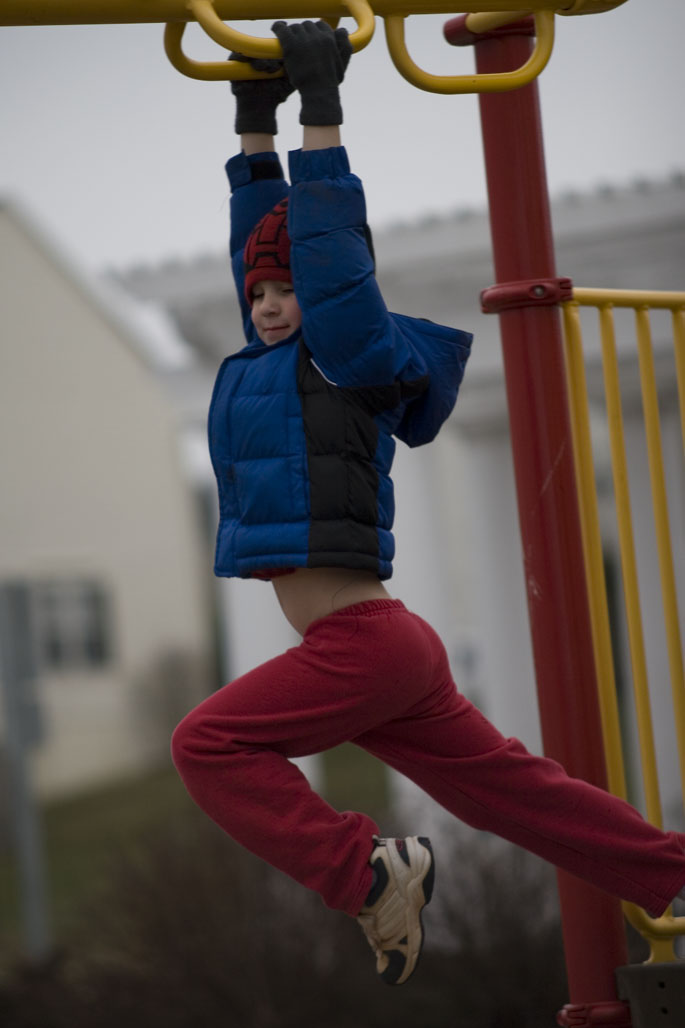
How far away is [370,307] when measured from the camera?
1.85m

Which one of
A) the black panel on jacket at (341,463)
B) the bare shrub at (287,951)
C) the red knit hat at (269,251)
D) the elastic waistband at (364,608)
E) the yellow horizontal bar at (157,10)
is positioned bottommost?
the bare shrub at (287,951)

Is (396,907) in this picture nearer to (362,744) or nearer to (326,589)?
(362,744)

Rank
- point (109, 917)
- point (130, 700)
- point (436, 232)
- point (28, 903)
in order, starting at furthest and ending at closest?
1. point (130, 700)
2. point (28, 903)
3. point (109, 917)
4. point (436, 232)

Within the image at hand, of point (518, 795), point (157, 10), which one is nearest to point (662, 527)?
point (518, 795)

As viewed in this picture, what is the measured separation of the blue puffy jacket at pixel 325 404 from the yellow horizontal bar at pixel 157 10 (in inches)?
8.9

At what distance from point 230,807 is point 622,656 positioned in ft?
18.7

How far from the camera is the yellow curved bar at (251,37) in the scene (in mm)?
1793

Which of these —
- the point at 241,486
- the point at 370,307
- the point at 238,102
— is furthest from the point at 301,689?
the point at 238,102

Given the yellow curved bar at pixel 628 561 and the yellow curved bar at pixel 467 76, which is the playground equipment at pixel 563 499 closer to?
the yellow curved bar at pixel 628 561

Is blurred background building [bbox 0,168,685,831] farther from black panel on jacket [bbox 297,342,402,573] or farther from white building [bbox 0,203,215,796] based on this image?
black panel on jacket [bbox 297,342,402,573]

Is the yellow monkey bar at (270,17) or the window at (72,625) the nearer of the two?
the yellow monkey bar at (270,17)

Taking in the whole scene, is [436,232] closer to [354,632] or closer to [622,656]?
[622,656]

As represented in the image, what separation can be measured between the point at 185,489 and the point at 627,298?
14588 millimetres

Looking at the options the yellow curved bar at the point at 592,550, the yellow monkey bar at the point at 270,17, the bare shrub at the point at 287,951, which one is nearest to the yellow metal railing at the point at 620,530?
the yellow curved bar at the point at 592,550
